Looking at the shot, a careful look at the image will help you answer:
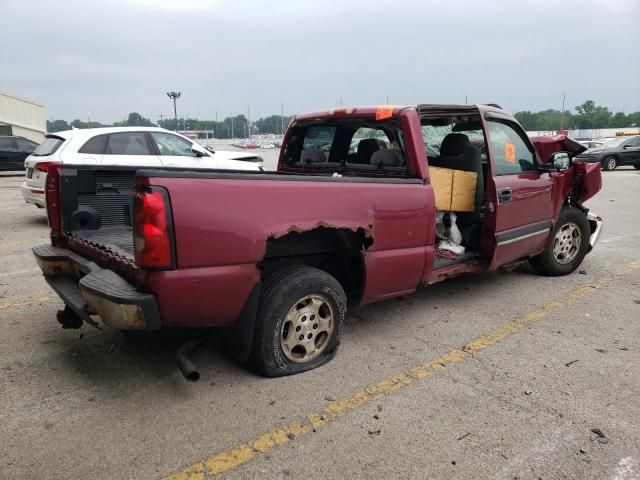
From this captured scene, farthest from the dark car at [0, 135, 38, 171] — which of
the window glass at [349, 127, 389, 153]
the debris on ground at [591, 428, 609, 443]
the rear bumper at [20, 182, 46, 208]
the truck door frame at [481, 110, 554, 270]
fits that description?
the debris on ground at [591, 428, 609, 443]

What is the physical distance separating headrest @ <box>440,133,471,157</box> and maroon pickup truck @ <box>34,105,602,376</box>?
0.04ft

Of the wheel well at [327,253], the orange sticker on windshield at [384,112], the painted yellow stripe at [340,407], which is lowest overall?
the painted yellow stripe at [340,407]

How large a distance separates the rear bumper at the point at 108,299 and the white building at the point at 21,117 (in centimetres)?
3329

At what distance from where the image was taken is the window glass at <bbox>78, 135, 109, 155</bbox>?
7.82 meters

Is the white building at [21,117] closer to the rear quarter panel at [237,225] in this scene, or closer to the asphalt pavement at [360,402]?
the asphalt pavement at [360,402]

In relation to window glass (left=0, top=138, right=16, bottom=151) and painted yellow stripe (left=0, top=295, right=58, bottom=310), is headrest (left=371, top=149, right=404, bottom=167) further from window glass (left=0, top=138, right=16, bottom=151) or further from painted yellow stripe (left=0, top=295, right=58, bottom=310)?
window glass (left=0, top=138, right=16, bottom=151)

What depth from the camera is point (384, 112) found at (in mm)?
3943

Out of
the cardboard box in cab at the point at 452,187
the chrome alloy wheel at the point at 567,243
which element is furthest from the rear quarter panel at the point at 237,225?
the chrome alloy wheel at the point at 567,243

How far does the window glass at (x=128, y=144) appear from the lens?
26.1ft

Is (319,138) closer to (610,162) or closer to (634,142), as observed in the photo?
(610,162)

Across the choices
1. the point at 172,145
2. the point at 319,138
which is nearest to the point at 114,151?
the point at 172,145

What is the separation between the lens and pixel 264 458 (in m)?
2.39

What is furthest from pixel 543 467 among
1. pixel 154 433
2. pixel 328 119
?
pixel 328 119

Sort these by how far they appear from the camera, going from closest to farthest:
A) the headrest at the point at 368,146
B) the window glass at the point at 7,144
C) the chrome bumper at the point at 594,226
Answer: the headrest at the point at 368,146
the chrome bumper at the point at 594,226
the window glass at the point at 7,144
